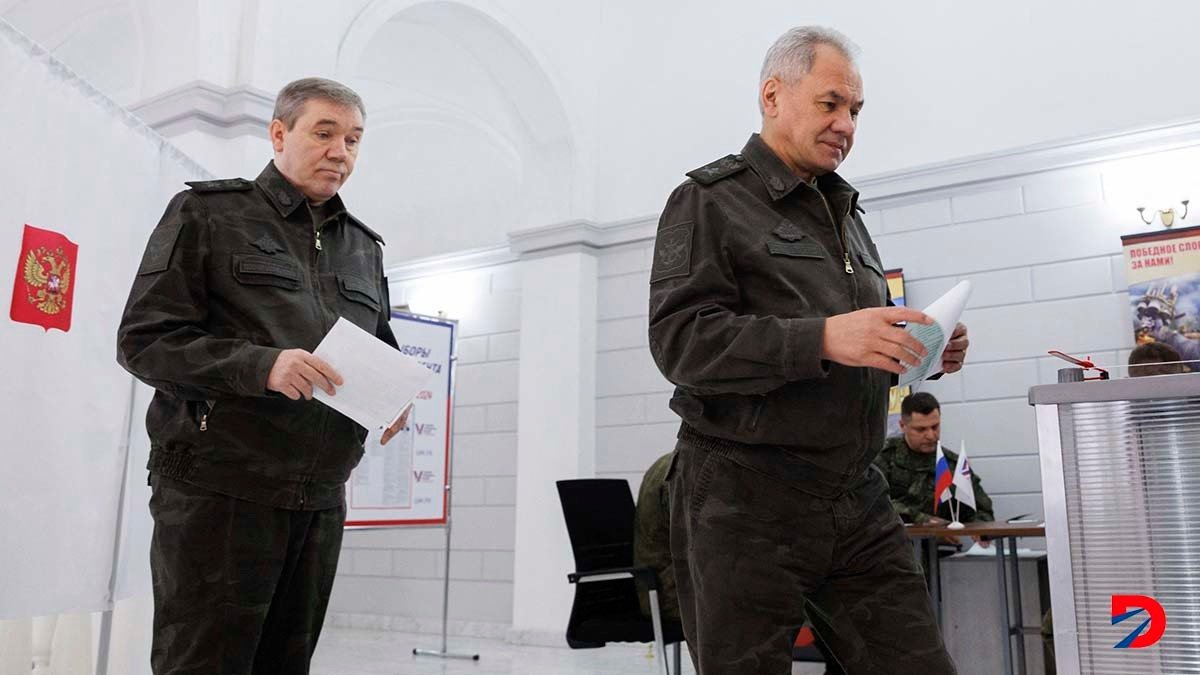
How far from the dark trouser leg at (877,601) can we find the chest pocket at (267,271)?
98 cm

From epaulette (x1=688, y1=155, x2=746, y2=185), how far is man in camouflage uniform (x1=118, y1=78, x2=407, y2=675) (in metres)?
0.63

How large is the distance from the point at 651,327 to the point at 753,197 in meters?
0.25

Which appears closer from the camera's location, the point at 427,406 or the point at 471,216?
the point at 427,406

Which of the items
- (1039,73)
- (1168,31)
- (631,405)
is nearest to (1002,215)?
(1039,73)

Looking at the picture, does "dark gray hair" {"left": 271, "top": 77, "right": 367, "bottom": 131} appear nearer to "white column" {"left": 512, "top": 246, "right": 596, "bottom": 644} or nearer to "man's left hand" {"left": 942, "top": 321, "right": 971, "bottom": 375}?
"man's left hand" {"left": 942, "top": 321, "right": 971, "bottom": 375}

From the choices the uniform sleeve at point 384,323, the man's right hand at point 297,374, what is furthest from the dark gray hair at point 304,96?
the man's right hand at point 297,374

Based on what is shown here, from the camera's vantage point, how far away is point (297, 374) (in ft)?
5.14

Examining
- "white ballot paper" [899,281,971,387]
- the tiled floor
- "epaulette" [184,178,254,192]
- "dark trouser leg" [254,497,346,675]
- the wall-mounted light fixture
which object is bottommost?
the tiled floor

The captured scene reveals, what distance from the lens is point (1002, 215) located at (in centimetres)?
535

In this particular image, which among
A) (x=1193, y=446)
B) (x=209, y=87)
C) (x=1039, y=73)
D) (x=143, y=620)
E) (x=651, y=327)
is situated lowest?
(x=143, y=620)

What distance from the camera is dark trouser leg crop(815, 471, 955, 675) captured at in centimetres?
145

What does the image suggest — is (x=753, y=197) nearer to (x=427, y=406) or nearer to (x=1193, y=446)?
(x=1193, y=446)

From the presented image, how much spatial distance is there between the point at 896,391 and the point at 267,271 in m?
4.30

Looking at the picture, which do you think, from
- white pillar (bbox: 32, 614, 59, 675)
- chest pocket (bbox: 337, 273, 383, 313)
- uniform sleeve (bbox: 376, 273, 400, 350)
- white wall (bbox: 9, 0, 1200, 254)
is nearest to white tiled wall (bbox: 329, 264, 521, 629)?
white wall (bbox: 9, 0, 1200, 254)
